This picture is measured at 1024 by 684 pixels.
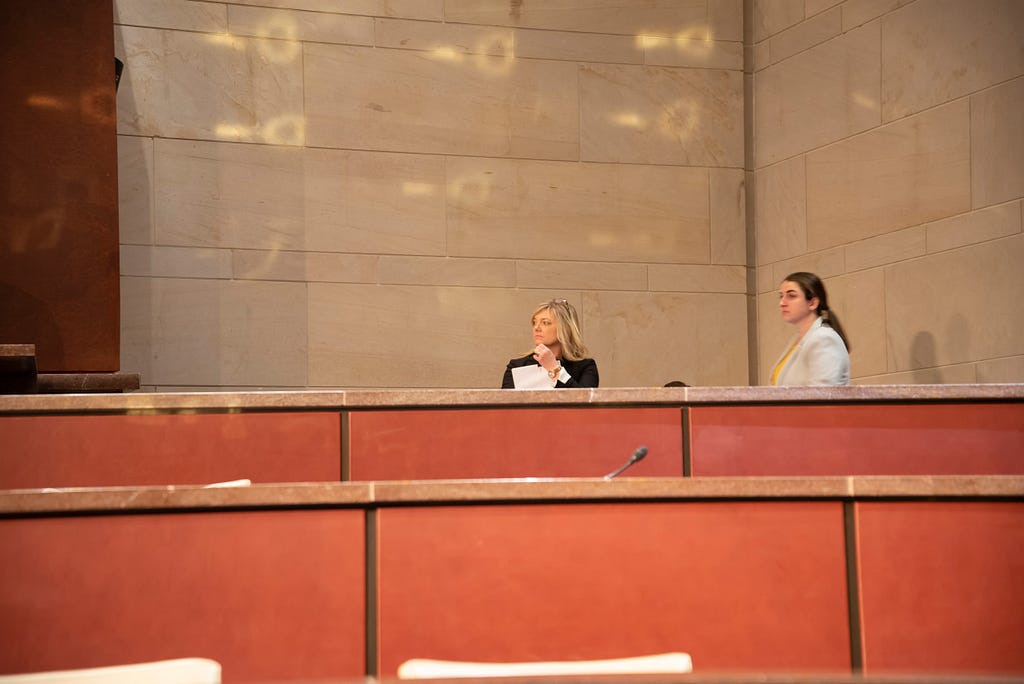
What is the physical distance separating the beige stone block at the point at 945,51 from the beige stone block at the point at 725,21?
5.09 feet

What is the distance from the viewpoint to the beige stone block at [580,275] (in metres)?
9.10

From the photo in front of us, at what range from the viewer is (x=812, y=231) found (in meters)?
8.91

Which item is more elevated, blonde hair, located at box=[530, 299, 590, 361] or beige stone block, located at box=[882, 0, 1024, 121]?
beige stone block, located at box=[882, 0, 1024, 121]

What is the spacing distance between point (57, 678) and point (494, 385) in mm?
7222

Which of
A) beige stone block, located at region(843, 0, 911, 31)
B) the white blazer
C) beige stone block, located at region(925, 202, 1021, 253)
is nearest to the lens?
the white blazer

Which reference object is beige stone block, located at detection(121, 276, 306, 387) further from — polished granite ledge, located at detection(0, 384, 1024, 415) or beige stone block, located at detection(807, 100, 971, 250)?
polished granite ledge, located at detection(0, 384, 1024, 415)

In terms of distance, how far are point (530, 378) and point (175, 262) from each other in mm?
3203

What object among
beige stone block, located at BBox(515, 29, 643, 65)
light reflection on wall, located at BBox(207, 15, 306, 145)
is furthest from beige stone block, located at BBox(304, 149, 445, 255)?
beige stone block, located at BBox(515, 29, 643, 65)

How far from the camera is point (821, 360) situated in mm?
5785

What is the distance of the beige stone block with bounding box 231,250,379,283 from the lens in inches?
337

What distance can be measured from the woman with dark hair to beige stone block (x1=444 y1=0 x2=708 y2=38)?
12.8 feet

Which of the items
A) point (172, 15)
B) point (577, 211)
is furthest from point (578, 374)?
point (172, 15)

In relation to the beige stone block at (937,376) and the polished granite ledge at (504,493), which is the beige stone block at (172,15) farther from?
the polished granite ledge at (504,493)

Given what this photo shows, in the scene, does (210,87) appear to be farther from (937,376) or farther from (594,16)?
(937,376)
